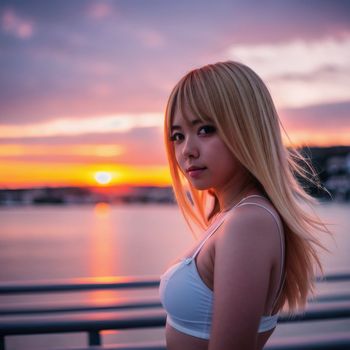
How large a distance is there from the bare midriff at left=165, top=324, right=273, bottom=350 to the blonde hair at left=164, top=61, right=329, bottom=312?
0.19 m

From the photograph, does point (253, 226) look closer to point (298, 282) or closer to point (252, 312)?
point (252, 312)

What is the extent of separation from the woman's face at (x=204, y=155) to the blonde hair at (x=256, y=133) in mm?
28

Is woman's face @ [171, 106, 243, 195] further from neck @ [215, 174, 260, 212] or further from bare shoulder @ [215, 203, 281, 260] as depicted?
bare shoulder @ [215, 203, 281, 260]

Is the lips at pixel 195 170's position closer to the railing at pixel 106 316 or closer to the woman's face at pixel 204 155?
the woman's face at pixel 204 155

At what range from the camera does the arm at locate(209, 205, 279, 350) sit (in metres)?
0.96

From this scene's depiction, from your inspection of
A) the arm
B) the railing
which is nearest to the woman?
the arm

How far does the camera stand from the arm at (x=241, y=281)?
96 centimetres

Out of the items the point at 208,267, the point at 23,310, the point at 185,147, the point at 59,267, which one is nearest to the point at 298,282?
the point at 208,267

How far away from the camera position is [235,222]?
39.0 inches

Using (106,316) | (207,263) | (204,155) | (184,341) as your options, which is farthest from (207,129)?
(106,316)

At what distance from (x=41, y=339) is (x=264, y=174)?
327cm

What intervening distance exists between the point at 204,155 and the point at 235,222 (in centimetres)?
23

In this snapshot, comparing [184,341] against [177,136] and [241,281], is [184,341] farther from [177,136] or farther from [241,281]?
[177,136]

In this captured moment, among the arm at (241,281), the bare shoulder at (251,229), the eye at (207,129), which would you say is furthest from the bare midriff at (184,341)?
the eye at (207,129)
